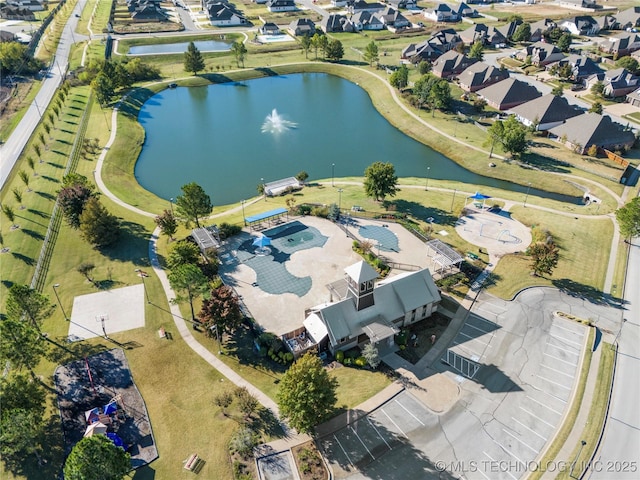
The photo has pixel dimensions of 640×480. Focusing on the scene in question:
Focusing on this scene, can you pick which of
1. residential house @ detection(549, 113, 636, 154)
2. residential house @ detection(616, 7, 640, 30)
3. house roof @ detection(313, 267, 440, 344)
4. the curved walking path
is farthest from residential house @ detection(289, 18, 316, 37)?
house roof @ detection(313, 267, 440, 344)

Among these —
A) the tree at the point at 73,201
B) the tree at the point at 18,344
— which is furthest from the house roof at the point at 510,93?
the tree at the point at 18,344

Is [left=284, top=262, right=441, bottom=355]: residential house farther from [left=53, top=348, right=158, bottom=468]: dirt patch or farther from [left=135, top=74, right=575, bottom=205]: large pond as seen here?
[left=135, top=74, right=575, bottom=205]: large pond

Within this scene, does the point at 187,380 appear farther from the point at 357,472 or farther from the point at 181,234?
the point at 181,234

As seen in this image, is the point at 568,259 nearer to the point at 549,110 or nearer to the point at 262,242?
the point at 262,242

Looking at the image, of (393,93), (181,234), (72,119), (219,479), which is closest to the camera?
(219,479)

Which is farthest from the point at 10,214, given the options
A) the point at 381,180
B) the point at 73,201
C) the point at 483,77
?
the point at 483,77

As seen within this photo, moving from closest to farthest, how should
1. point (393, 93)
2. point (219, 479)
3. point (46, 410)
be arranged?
1. point (219, 479)
2. point (46, 410)
3. point (393, 93)

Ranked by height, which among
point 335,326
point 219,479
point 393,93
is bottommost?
point 219,479

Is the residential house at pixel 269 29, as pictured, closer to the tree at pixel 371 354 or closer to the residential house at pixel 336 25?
the residential house at pixel 336 25

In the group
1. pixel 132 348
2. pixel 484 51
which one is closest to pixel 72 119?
pixel 132 348
